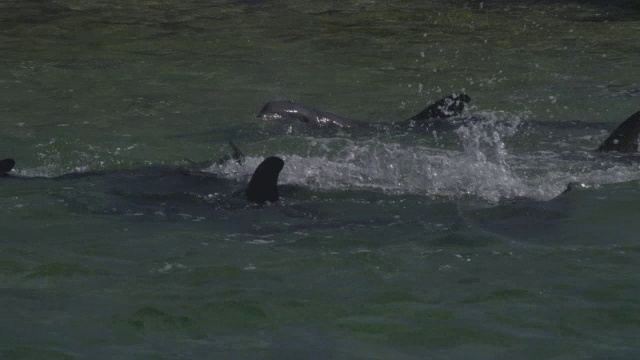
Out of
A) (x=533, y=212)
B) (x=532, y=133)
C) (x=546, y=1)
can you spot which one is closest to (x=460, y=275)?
(x=533, y=212)

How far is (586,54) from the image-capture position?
712 inches

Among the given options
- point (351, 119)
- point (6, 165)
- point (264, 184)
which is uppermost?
point (264, 184)

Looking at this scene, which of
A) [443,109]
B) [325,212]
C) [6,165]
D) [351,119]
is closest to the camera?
[325,212]

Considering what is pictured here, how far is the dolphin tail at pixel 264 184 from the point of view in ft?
30.7

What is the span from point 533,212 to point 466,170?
1323 mm

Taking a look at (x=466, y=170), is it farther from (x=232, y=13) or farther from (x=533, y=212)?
(x=232, y=13)

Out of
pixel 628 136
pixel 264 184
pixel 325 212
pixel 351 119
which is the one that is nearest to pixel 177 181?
pixel 264 184

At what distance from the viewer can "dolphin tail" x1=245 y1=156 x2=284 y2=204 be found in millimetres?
9352

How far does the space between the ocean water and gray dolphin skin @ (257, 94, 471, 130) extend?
230mm

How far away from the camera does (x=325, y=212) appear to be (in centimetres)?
941

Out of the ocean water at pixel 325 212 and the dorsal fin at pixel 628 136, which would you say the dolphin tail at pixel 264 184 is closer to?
the ocean water at pixel 325 212

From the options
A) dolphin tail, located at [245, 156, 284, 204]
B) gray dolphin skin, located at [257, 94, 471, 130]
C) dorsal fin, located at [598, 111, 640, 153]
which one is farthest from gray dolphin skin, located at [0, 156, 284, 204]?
dorsal fin, located at [598, 111, 640, 153]

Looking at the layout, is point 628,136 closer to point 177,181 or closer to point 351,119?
point 351,119

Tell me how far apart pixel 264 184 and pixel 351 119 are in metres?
4.13
